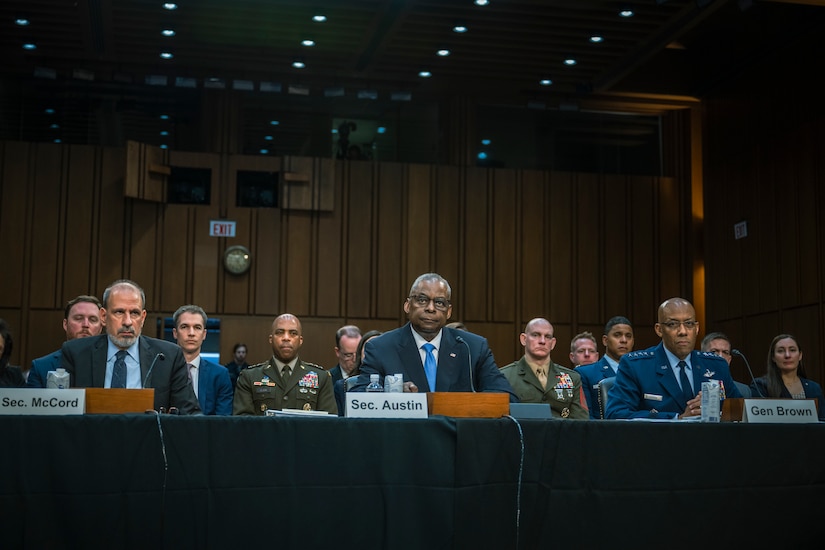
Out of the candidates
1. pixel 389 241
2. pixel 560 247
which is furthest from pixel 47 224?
pixel 560 247

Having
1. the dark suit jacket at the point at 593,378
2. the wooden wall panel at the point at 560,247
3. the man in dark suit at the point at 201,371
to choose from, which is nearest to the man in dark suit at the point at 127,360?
the man in dark suit at the point at 201,371

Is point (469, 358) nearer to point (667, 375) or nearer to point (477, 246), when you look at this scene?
point (667, 375)

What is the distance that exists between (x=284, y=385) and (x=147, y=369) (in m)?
1.73

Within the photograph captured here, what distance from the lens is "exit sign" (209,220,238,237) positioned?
40.8 feet

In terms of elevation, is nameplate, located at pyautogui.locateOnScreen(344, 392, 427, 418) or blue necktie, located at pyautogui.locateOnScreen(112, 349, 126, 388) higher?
blue necktie, located at pyautogui.locateOnScreen(112, 349, 126, 388)

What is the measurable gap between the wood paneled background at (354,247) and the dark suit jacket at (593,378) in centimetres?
583

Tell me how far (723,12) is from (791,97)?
1.37 m

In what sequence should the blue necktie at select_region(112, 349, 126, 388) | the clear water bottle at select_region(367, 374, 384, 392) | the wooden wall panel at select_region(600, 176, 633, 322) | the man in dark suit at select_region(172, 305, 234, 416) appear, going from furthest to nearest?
the wooden wall panel at select_region(600, 176, 633, 322), the man in dark suit at select_region(172, 305, 234, 416), the blue necktie at select_region(112, 349, 126, 388), the clear water bottle at select_region(367, 374, 384, 392)

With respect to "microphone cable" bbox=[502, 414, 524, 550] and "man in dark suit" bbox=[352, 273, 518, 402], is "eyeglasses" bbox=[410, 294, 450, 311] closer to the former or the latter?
"man in dark suit" bbox=[352, 273, 518, 402]

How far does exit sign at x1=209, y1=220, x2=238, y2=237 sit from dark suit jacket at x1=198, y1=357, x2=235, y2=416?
6.69 m

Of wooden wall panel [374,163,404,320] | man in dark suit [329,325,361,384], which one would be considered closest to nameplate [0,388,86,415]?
man in dark suit [329,325,361,384]

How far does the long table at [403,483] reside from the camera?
313cm

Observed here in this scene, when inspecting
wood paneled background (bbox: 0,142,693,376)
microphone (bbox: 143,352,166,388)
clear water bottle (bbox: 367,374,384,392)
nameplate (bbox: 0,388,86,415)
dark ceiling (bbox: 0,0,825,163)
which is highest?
dark ceiling (bbox: 0,0,825,163)

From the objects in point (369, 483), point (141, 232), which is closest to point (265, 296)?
point (141, 232)
